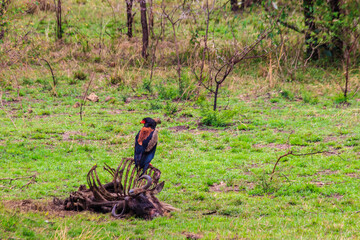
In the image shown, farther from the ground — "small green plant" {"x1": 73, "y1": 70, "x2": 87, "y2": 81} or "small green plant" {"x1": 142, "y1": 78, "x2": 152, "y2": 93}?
"small green plant" {"x1": 73, "y1": 70, "x2": 87, "y2": 81}

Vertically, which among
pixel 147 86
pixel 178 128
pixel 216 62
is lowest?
pixel 178 128

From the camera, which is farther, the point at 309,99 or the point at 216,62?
the point at 216,62

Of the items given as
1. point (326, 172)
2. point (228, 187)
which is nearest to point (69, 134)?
point (228, 187)

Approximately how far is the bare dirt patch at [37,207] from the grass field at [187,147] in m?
0.02

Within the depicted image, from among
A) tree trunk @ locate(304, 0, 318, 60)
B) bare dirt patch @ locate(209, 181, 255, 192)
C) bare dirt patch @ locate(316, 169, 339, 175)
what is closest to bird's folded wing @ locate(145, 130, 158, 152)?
bare dirt patch @ locate(209, 181, 255, 192)

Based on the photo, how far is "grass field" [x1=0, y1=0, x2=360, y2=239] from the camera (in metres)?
5.77

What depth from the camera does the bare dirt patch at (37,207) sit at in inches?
243

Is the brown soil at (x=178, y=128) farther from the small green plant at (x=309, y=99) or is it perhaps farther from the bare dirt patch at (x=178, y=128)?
the small green plant at (x=309, y=99)

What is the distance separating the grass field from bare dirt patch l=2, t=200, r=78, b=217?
0.02m

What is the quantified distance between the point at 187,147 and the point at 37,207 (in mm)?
5030

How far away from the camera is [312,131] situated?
11453mm

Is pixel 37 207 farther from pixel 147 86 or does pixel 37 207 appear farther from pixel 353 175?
pixel 147 86

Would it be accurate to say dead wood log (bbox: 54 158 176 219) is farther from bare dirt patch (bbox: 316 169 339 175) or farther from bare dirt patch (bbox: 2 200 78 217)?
bare dirt patch (bbox: 316 169 339 175)

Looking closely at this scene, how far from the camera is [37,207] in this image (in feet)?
20.8
